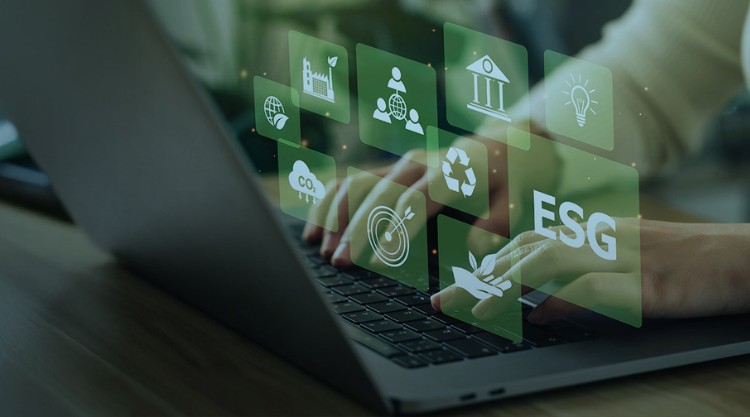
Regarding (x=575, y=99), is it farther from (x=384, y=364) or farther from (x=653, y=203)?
(x=653, y=203)

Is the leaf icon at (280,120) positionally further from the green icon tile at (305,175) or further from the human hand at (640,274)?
the human hand at (640,274)

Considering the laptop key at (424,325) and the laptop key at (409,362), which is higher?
the laptop key at (424,325)

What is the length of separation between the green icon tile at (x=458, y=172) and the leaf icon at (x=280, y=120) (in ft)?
0.33

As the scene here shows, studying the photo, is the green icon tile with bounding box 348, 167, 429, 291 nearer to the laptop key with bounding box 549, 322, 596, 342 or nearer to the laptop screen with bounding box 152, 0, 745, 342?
the laptop screen with bounding box 152, 0, 745, 342

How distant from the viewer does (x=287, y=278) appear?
1.35 ft

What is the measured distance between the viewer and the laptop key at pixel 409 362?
453 millimetres

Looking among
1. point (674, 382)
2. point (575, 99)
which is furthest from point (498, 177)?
point (674, 382)

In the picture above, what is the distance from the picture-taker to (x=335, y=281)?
24.5 inches

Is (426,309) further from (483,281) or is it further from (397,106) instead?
(397,106)

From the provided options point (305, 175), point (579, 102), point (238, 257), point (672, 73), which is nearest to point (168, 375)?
point (238, 257)

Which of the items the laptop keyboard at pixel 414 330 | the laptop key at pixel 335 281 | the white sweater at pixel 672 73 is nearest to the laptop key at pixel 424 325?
the laptop keyboard at pixel 414 330

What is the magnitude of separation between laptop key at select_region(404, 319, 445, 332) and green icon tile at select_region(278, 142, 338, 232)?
139 millimetres

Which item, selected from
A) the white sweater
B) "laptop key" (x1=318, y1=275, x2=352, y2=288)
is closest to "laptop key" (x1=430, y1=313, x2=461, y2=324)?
"laptop key" (x1=318, y1=275, x2=352, y2=288)

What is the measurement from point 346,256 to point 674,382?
26 cm
